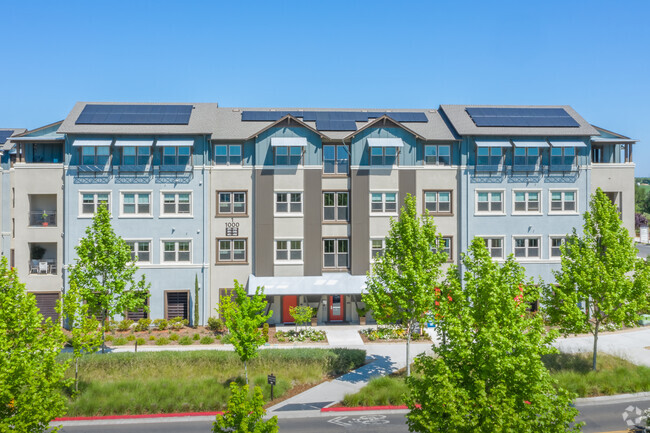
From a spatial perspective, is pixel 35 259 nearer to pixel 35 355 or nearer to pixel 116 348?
pixel 116 348

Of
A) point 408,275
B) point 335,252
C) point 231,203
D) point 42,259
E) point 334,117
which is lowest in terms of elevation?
point 408,275

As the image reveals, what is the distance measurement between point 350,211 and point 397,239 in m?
10.6

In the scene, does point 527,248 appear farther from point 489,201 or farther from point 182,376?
point 182,376

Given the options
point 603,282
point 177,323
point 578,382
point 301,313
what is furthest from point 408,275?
point 177,323

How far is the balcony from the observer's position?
34.6 metres

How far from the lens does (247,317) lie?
2212 centimetres

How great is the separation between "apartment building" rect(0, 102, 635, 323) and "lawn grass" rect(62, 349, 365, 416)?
7.39 m

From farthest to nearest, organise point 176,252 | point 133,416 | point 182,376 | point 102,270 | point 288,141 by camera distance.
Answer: point 176,252 < point 288,141 < point 102,270 < point 182,376 < point 133,416

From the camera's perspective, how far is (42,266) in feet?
113

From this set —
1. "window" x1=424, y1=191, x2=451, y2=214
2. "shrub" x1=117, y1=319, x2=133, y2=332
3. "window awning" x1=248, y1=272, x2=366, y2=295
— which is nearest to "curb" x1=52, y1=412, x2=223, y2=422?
"window awning" x1=248, y1=272, x2=366, y2=295

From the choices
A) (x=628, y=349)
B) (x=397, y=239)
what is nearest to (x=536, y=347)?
(x=397, y=239)

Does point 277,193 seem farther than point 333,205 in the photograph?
No

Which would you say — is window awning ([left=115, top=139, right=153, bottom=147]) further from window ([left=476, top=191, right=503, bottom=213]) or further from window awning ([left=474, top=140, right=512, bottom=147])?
window ([left=476, top=191, right=503, bottom=213])

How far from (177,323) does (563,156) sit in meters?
28.9
